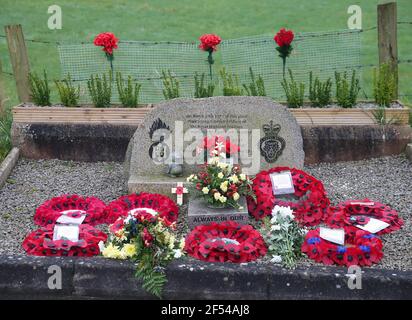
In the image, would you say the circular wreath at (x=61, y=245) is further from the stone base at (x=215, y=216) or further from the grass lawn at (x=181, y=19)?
the grass lawn at (x=181, y=19)

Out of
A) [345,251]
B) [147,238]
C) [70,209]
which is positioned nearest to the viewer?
[147,238]

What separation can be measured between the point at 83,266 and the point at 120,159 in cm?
308

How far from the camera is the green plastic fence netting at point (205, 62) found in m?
11.2

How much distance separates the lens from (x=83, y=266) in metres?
6.27

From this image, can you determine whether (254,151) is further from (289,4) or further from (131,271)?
(289,4)

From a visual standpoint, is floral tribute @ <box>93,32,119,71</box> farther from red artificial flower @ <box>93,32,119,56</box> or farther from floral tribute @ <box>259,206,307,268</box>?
floral tribute @ <box>259,206,307,268</box>

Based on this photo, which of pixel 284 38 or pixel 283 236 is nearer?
pixel 283 236

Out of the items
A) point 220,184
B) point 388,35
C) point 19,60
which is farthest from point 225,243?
point 19,60

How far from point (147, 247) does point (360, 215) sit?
90.3 inches

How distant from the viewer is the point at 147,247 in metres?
6.26

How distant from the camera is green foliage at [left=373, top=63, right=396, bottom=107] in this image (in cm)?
917

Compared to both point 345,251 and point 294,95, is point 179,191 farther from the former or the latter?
point 294,95

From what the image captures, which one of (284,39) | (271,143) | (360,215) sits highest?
(284,39)

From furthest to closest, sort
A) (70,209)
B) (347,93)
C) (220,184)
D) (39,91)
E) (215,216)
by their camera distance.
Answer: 1. (39,91)
2. (347,93)
3. (70,209)
4. (220,184)
5. (215,216)
